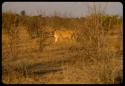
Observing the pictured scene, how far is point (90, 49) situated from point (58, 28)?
11.2 metres

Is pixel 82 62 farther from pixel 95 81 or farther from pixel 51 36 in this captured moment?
pixel 51 36

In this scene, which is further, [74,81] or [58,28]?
[58,28]

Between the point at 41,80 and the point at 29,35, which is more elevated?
the point at 41,80

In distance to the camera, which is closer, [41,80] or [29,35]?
[41,80]

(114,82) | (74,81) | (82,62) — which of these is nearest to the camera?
(114,82)

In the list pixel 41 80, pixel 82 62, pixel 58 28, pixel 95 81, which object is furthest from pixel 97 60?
pixel 58 28

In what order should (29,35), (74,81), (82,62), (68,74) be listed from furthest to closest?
(29,35) → (82,62) → (68,74) → (74,81)

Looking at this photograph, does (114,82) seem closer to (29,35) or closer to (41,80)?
(41,80)

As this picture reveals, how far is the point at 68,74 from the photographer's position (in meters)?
6.94

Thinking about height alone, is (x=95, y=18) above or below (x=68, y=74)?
above

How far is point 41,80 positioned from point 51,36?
33.1ft

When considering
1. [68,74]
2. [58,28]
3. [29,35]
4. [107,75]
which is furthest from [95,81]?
[58,28]

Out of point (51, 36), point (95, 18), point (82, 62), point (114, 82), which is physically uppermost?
point (95, 18)

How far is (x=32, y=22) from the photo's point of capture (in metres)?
16.2
